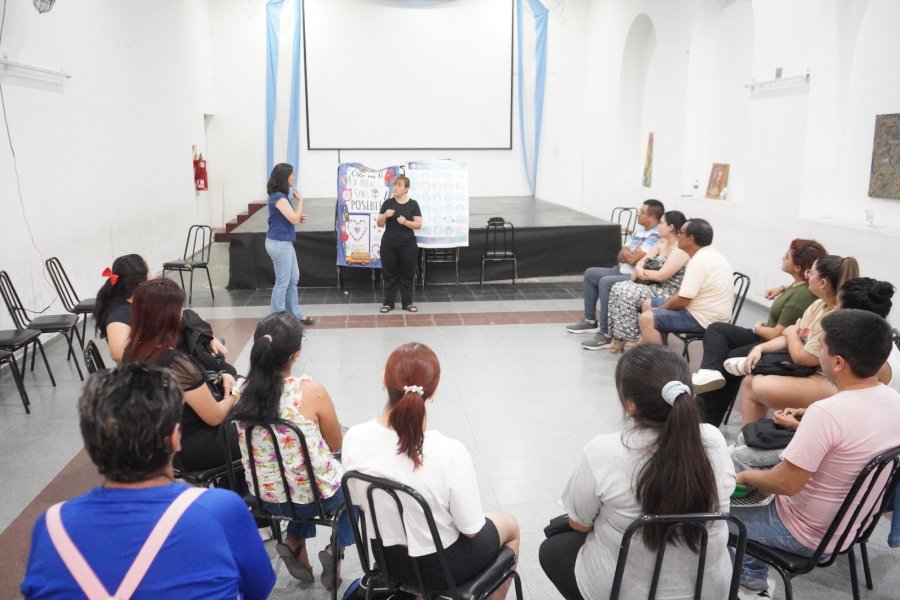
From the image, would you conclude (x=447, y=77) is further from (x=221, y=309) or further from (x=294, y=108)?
(x=221, y=309)

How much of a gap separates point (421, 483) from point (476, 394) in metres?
2.74

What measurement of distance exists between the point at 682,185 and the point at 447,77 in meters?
5.26

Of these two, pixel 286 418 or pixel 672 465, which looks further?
pixel 286 418

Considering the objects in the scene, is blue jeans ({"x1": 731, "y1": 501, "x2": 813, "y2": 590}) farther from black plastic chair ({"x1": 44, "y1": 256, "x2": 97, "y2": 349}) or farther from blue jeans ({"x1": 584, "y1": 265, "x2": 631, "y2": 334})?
black plastic chair ({"x1": 44, "y1": 256, "x2": 97, "y2": 349})

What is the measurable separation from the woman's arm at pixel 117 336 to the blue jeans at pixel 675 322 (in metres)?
3.05

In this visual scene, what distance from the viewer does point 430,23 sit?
12562 millimetres

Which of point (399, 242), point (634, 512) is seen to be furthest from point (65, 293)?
point (634, 512)

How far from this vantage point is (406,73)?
41.5ft

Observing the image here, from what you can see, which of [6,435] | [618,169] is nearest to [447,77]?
[618,169]

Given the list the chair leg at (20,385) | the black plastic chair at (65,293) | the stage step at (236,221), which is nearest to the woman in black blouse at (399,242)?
the black plastic chair at (65,293)

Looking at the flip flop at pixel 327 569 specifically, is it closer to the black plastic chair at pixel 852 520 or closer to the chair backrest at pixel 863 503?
the black plastic chair at pixel 852 520

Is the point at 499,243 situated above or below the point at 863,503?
above

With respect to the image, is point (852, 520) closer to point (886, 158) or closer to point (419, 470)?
point (419, 470)

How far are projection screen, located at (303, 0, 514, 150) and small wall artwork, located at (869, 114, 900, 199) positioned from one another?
778 centimetres
